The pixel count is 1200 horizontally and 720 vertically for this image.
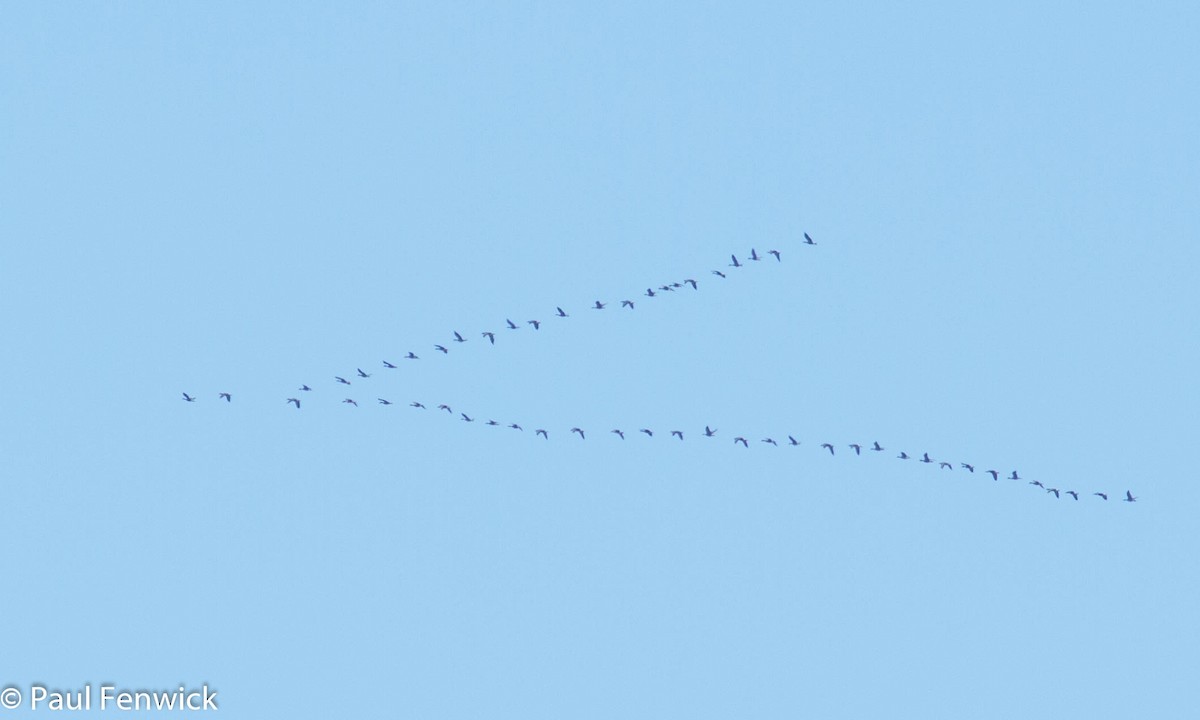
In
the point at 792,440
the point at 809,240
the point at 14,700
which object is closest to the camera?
the point at 14,700

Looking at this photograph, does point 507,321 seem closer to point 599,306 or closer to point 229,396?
point 599,306

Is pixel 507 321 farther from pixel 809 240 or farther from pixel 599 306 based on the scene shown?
pixel 809 240

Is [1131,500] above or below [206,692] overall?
above

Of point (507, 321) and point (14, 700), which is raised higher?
point (507, 321)

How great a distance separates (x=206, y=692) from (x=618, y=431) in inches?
1548

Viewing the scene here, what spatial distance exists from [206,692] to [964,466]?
49.6 meters

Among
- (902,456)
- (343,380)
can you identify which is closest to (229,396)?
(343,380)

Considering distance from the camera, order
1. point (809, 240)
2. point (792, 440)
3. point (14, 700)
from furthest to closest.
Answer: point (792, 440)
point (809, 240)
point (14, 700)

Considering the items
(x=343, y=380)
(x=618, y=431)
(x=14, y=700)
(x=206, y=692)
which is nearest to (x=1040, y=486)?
(x=618, y=431)

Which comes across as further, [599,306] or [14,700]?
[599,306]

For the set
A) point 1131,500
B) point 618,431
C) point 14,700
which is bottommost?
point 14,700

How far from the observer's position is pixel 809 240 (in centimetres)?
13512

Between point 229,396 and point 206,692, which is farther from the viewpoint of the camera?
point 229,396

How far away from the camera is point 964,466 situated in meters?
142
